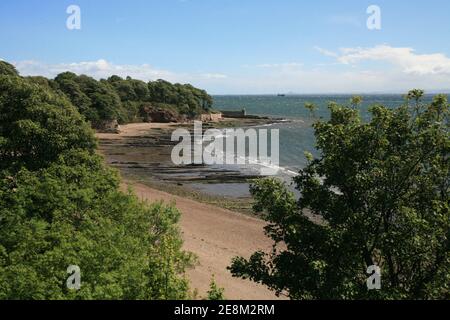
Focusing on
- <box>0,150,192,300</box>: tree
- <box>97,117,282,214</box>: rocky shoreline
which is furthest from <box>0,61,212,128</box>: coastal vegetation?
<box>0,150,192,300</box>: tree

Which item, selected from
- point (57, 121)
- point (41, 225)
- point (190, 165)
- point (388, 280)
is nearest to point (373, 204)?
point (388, 280)

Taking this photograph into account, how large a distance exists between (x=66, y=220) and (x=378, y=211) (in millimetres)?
10891

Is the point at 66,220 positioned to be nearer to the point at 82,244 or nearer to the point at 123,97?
the point at 82,244

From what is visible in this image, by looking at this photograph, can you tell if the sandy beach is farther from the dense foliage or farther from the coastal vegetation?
the coastal vegetation

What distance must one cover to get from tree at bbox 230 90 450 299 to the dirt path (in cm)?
1148

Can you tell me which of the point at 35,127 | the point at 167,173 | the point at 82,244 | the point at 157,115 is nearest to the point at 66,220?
the point at 82,244

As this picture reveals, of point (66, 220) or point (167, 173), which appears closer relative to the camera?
point (66, 220)

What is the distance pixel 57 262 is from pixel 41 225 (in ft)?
7.62

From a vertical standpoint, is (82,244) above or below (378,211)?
below

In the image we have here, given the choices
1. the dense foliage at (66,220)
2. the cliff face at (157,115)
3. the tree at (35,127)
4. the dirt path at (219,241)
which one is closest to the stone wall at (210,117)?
the cliff face at (157,115)

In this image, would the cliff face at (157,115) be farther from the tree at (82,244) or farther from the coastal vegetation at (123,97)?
the tree at (82,244)

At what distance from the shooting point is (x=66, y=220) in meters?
15.8

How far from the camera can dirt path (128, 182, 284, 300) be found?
2548cm

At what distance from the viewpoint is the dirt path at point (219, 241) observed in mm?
25484
